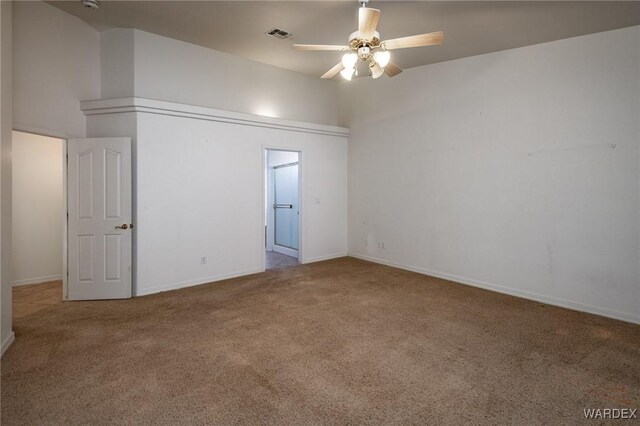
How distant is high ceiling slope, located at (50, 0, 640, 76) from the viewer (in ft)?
11.1

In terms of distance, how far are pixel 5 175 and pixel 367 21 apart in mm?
3483

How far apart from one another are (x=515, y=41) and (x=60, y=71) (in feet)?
19.1

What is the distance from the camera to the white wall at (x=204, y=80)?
4.42m

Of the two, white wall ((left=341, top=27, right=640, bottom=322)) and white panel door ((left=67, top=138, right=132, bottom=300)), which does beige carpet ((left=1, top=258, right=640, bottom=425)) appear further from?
white wall ((left=341, top=27, right=640, bottom=322))

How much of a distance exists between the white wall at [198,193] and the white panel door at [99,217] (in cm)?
18

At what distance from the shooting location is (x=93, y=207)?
13.6ft

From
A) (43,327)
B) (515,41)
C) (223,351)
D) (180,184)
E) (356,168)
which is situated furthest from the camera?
(356,168)

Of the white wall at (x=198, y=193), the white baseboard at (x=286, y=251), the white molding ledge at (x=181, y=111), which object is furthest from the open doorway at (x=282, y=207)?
the white molding ledge at (x=181, y=111)

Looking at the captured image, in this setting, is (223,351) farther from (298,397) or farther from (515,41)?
(515,41)

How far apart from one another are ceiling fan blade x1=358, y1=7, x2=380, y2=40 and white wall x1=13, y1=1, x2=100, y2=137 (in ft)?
12.6

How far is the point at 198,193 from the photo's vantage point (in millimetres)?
4766

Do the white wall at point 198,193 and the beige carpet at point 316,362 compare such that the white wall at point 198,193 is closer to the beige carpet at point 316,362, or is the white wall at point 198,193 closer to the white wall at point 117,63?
the white wall at point 117,63

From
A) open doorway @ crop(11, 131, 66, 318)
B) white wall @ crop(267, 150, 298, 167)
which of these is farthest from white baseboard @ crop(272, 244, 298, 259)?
open doorway @ crop(11, 131, 66, 318)

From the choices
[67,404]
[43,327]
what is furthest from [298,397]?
[43,327]
